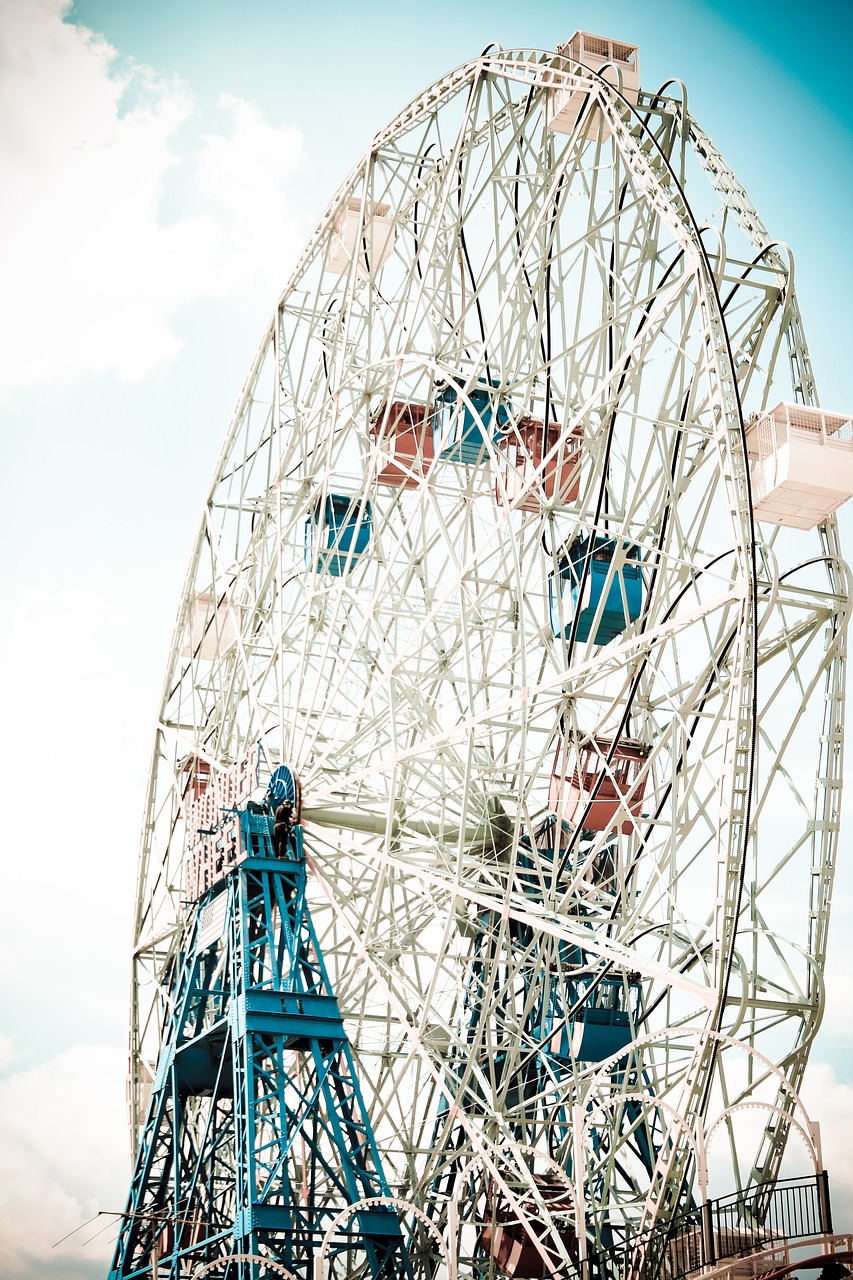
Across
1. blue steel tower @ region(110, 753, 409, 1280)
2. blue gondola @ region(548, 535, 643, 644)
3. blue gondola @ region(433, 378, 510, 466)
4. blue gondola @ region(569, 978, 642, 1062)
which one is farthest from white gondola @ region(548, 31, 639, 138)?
blue gondola @ region(569, 978, 642, 1062)

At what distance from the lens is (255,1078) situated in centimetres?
2816

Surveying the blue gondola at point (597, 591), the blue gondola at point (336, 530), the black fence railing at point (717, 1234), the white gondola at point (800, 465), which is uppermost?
the blue gondola at point (336, 530)

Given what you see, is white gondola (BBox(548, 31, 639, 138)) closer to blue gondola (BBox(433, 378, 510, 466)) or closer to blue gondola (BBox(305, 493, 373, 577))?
blue gondola (BBox(433, 378, 510, 466))

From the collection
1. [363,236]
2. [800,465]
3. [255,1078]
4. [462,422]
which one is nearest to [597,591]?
[462,422]

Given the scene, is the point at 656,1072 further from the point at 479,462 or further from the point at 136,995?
the point at 136,995

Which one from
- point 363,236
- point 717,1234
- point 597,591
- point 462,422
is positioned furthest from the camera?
point 363,236

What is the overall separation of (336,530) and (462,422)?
→ 14.4ft

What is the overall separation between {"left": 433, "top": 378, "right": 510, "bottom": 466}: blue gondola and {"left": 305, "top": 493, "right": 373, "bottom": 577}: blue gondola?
229cm

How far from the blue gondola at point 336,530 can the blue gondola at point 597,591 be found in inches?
165

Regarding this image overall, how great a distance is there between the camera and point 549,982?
33.2 meters

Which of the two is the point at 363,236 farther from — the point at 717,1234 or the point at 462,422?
the point at 717,1234

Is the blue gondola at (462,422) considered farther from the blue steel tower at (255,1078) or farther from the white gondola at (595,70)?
the blue steel tower at (255,1078)

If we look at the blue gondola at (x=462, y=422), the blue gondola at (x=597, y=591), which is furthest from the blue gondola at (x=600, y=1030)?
the blue gondola at (x=462, y=422)

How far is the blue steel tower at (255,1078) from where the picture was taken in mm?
27344
